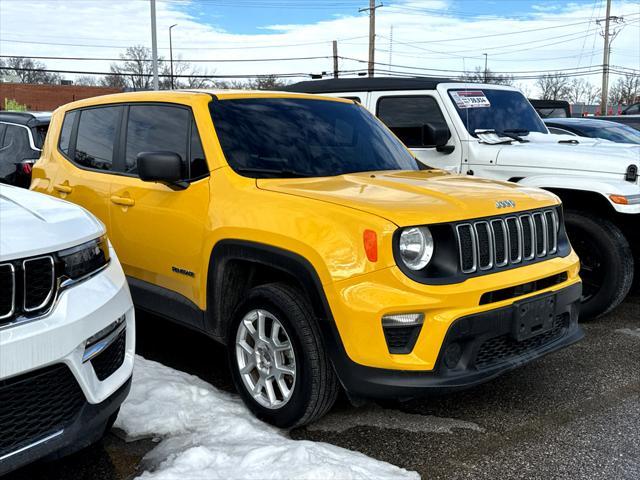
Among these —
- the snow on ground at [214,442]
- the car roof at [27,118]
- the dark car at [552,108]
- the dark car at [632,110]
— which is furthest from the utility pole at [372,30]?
the snow on ground at [214,442]

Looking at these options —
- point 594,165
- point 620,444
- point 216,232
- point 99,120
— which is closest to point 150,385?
point 216,232

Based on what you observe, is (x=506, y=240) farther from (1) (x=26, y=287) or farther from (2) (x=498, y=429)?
(1) (x=26, y=287)

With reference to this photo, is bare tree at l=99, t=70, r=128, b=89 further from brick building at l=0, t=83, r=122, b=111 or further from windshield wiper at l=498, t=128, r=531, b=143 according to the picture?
windshield wiper at l=498, t=128, r=531, b=143

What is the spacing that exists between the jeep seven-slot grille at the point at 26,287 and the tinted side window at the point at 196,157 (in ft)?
5.06

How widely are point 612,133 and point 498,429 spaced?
273 inches

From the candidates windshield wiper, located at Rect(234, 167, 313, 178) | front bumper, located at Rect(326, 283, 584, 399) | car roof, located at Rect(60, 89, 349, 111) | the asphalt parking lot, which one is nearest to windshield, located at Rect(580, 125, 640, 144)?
the asphalt parking lot

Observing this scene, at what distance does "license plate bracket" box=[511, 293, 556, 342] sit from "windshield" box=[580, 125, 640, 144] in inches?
253

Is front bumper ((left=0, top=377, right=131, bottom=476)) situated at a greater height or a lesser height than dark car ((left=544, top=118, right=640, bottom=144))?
lesser

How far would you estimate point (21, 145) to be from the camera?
798 cm

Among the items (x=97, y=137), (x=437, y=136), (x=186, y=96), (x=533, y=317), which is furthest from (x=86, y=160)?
(x=533, y=317)

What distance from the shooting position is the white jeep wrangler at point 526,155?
5070mm

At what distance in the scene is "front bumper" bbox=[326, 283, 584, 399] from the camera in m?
2.88

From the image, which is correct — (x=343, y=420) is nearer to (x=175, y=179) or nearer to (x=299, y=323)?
(x=299, y=323)

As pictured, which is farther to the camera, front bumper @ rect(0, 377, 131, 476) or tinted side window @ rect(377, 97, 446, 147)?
tinted side window @ rect(377, 97, 446, 147)
